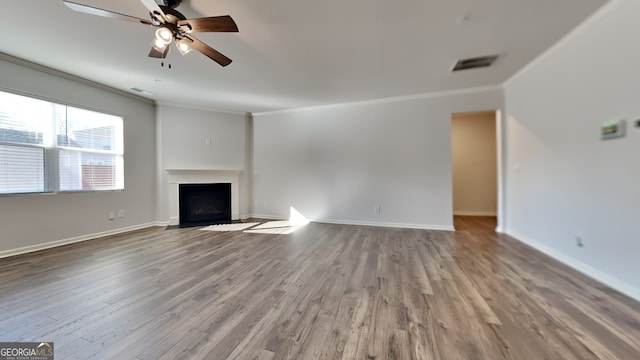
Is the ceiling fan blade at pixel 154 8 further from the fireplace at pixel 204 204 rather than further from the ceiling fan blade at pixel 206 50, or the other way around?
the fireplace at pixel 204 204

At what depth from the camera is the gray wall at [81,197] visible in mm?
3021

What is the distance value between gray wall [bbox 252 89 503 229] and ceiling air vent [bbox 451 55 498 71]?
101 cm

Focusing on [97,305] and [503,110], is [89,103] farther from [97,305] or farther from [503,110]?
[503,110]

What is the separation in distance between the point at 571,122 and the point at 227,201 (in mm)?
5943

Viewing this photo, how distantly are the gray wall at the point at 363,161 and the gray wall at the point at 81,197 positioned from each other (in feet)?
7.30

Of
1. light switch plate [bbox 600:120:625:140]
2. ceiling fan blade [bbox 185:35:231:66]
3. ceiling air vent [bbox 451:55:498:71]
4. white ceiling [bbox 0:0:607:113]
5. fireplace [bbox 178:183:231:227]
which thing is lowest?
fireplace [bbox 178:183:231:227]

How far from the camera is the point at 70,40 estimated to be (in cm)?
258

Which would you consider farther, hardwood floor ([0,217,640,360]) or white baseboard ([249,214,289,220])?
white baseboard ([249,214,289,220])

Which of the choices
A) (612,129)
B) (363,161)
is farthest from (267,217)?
(612,129)

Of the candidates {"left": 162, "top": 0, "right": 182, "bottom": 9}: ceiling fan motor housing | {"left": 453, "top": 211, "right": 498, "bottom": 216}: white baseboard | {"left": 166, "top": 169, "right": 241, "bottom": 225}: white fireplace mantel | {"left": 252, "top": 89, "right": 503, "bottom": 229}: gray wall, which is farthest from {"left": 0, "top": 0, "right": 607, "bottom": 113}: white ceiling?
{"left": 453, "top": 211, "right": 498, "bottom": 216}: white baseboard

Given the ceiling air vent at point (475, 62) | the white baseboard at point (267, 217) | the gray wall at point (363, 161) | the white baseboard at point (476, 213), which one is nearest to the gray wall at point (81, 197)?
the white baseboard at point (267, 217)

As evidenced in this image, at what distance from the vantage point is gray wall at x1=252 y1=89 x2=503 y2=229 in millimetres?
4352

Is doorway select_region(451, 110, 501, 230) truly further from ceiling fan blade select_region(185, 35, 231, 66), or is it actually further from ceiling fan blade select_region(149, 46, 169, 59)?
ceiling fan blade select_region(149, 46, 169, 59)

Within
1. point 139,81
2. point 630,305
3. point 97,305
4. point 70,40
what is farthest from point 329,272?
point 139,81
